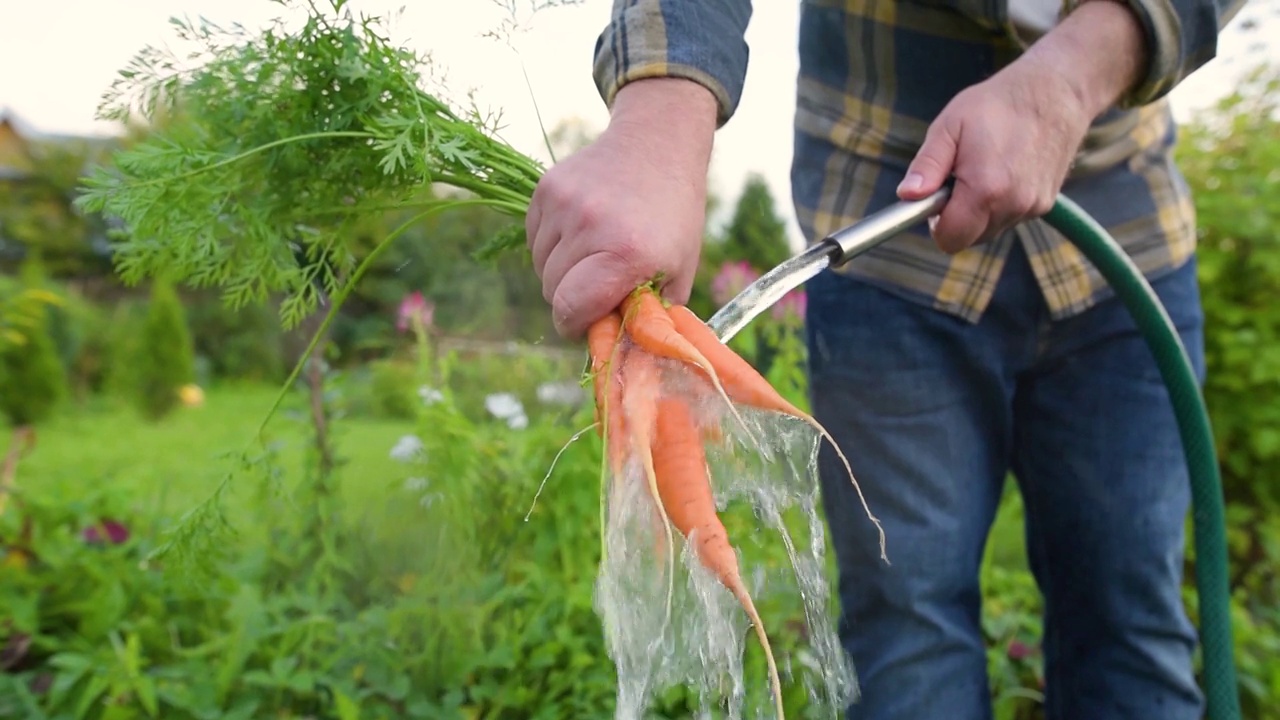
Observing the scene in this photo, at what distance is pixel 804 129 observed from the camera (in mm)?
1478

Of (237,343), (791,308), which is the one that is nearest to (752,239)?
(791,308)

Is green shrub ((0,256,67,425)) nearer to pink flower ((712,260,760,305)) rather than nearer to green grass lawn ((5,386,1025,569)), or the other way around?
green grass lawn ((5,386,1025,569))

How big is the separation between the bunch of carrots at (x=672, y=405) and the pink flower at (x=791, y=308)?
1.89m

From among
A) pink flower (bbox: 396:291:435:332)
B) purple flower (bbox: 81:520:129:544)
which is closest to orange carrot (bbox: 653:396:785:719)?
pink flower (bbox: 396:291:435:332)

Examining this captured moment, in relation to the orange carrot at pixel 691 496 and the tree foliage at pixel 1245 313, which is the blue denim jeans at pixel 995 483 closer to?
the orange carrot at pixel 691 496

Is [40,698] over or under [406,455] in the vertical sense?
under

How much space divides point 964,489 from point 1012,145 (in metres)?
0.55

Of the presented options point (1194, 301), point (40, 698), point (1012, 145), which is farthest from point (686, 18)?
point (40, 698)

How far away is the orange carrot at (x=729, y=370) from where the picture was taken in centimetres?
96

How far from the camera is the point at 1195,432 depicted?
1.44m

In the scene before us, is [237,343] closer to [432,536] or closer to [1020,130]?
[432,536]

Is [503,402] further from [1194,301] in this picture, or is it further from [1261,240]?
[1261,240]

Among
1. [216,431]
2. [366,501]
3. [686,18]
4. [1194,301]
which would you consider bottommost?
[216,431]

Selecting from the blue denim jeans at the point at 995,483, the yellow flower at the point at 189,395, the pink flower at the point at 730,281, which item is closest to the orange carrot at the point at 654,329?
the blue denim jeans at the point at 995,483
